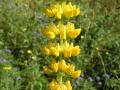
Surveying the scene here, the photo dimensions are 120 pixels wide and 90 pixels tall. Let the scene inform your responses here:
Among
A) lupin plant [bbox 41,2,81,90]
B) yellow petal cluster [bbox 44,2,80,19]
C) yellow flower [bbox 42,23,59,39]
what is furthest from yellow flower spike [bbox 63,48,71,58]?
yellow petal cluster [bbox 44,2,80,19]

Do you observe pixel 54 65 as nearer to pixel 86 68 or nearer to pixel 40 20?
pixel 86 68

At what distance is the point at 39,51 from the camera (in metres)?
5.75

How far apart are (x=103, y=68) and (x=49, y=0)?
2.15 meters

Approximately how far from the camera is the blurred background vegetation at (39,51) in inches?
197

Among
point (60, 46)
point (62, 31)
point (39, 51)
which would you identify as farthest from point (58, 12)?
point (39, 51)

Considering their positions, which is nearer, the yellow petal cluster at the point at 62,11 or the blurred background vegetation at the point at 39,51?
the yellow petal cluster at the point at 62,11

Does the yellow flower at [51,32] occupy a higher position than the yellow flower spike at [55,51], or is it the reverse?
the yellow flower at [51,32]

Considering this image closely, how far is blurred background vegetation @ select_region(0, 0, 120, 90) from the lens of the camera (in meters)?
5.01

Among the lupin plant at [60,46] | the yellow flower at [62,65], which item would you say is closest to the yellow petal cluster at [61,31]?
the lupin plant at [60,46]

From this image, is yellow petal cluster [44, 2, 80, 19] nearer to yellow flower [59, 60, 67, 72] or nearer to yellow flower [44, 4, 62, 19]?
yellow flower [44, 4, 62, 19]

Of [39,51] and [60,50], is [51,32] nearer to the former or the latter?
[60,50]

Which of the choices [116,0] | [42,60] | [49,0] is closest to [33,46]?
[42,60]

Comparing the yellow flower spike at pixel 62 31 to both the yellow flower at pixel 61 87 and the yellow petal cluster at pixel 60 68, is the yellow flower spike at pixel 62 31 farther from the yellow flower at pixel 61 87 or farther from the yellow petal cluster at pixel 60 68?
the yellow flower at pixel 61 87

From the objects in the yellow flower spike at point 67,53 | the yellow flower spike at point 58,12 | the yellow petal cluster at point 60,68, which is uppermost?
the yellow flower spike at point 58,12
